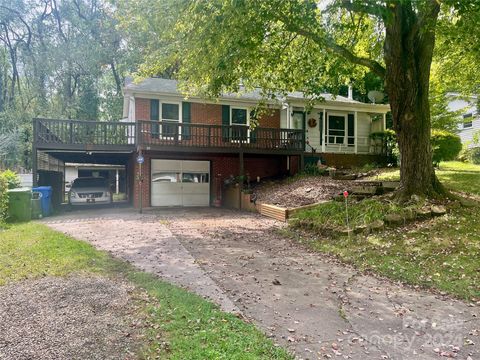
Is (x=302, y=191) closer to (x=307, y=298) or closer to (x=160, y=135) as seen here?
(x=160, y=135)

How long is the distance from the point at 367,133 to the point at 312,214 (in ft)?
45.2

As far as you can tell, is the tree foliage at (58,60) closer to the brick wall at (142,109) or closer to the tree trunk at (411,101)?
the brick wall at (142,109)

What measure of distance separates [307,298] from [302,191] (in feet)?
27.6

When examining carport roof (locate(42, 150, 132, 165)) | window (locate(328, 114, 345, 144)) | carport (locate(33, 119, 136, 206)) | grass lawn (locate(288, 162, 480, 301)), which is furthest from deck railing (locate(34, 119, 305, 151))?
grass lawn (locate(288, 162, 480, 301))

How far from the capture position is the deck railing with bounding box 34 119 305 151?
1448 centimetres

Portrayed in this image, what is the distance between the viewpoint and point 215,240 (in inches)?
344

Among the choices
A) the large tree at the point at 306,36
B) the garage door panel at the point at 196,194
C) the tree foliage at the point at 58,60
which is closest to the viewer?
the large tree at the point at 306,36

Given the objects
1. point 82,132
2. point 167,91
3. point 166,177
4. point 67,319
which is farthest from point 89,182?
point 67,319

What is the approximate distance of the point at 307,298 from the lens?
496cm

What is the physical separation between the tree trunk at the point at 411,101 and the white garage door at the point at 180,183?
10939 mm

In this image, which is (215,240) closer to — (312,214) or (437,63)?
(312,214)

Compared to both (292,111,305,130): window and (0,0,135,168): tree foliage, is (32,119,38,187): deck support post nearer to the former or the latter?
(292,111,305,130): window

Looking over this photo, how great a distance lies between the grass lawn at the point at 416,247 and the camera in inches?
219

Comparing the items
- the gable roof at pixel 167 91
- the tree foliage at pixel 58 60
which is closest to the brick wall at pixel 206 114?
the gable roof at pixel 167 91
